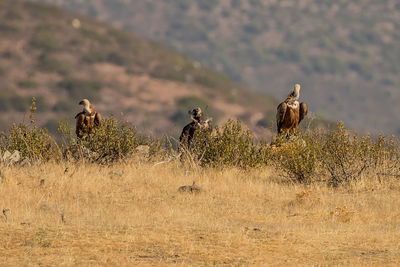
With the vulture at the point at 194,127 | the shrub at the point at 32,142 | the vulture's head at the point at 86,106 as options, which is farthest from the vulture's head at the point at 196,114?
the shrub at the point at 32,142

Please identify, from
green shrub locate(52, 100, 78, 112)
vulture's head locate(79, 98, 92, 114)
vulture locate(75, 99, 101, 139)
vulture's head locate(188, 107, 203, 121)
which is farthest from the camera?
green shrub locate(52, 100, 78, 112)

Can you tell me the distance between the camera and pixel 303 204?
1337 centimetres

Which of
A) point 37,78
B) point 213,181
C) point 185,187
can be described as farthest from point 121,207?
point 37,78

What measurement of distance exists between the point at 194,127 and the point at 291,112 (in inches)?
86.5

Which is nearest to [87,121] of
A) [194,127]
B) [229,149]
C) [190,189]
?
[194,127]

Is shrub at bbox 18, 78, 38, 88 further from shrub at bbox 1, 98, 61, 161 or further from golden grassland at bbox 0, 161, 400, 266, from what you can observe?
golden grassland at bbox 0, 161, 400, 266

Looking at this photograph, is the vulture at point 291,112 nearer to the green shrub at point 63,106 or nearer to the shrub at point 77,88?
the green shrub at point 63,106

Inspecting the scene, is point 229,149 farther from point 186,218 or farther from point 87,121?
point 186,218

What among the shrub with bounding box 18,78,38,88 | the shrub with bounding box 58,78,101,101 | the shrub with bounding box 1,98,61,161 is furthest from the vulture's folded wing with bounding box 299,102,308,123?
the shrub with bounding box 18,78,38,88

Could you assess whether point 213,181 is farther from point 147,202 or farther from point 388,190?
point 388,190

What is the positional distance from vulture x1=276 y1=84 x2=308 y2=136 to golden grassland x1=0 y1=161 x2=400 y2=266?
1518 millimetres

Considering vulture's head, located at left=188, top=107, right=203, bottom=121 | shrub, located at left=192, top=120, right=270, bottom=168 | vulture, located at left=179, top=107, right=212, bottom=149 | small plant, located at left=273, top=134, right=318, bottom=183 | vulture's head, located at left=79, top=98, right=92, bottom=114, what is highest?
vulture's head, located at left=79, top=98, right=92, bottom=114

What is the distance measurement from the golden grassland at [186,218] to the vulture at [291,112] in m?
1.52

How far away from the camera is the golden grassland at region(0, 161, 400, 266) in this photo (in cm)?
976
